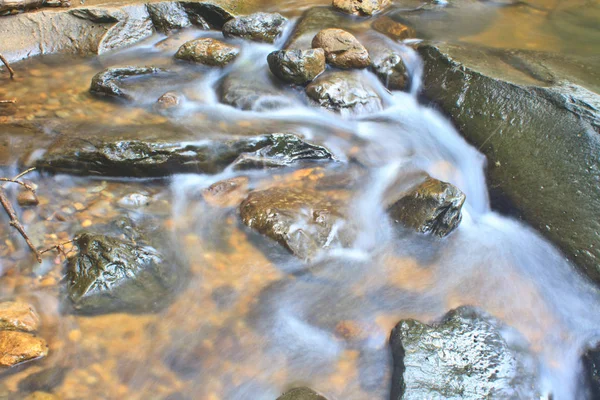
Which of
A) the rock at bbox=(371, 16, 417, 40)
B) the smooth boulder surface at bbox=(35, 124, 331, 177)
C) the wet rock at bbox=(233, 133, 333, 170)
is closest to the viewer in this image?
the smooth boulder surface at bbox=(35, 124, 331, 177)

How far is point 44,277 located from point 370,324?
8.96 ft

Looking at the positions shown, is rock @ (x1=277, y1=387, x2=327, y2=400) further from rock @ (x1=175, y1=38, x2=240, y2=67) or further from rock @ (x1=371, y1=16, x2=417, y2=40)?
rock @ (x1=371, y1=16, x2=417, y2=40)

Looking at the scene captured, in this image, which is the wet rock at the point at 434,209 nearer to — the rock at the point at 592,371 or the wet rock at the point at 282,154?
the wet rock at the point at 282,154

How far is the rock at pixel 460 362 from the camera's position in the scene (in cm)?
285

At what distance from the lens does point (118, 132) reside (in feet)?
15.4

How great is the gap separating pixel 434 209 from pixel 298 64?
294cm

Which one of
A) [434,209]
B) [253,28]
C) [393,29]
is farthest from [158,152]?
[393,29]

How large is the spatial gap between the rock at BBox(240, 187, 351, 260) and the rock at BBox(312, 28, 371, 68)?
8.81 ft

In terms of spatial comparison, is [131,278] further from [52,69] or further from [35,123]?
[52,69]

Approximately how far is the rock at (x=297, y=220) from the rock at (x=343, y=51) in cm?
269

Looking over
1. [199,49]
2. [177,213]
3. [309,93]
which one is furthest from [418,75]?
[177,213]

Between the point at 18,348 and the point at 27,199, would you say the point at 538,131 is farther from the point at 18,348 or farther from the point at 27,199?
the point at 27,199

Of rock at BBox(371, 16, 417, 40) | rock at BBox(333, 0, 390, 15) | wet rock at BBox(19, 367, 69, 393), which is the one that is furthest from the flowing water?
rock at BBox(333, 0, 390, 15)

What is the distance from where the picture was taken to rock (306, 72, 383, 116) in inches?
224
